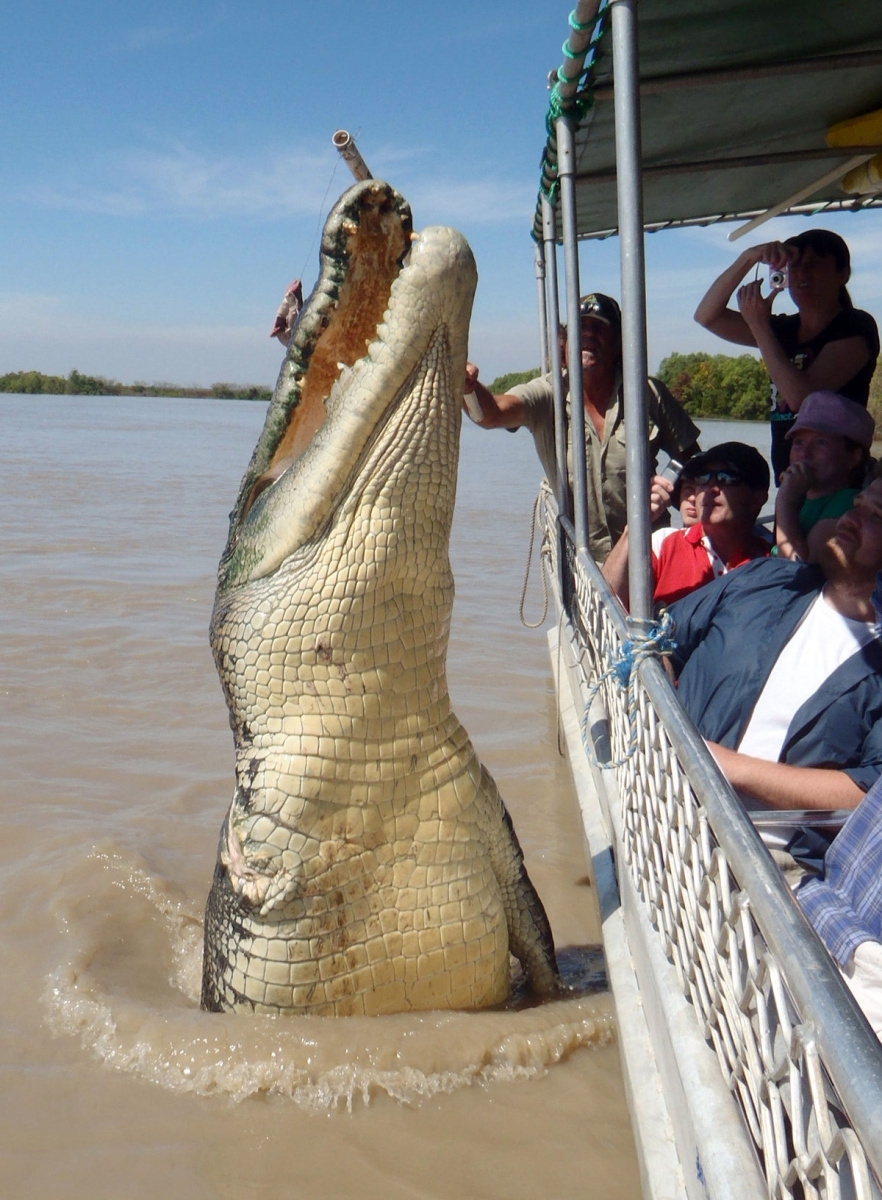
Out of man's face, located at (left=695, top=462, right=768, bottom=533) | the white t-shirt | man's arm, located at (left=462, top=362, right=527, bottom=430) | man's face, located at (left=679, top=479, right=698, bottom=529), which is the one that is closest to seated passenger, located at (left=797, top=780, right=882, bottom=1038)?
the white t-shirt

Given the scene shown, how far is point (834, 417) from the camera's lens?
A: 2768mm

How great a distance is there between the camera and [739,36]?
2404 mm

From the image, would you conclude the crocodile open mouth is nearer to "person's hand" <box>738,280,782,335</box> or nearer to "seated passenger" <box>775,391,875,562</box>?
"seated passenger" <box>775,391,875,562</box>

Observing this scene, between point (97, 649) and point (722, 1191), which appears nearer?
point (722, 1191)

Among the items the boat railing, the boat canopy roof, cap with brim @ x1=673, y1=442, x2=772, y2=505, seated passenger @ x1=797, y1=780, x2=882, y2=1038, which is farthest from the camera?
cap with brim @ x1=673, y1=442, x2=772, y2=505

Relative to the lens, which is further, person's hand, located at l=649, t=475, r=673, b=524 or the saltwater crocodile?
person's hand, located at l=649, t=475, r=673, b=524

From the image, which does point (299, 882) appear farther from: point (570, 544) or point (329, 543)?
point (570, 544)

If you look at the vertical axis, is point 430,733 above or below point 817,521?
below

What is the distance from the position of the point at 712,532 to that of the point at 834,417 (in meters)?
0.54

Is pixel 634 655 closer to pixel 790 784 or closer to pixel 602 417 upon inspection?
pixel 790 784

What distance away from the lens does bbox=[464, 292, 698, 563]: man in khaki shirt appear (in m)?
3.96

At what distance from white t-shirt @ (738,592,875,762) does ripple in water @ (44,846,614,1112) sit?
2.46 ft

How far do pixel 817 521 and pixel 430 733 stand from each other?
4.37 ft

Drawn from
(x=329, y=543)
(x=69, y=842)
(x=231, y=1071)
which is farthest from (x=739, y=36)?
(x=69, y=842)
